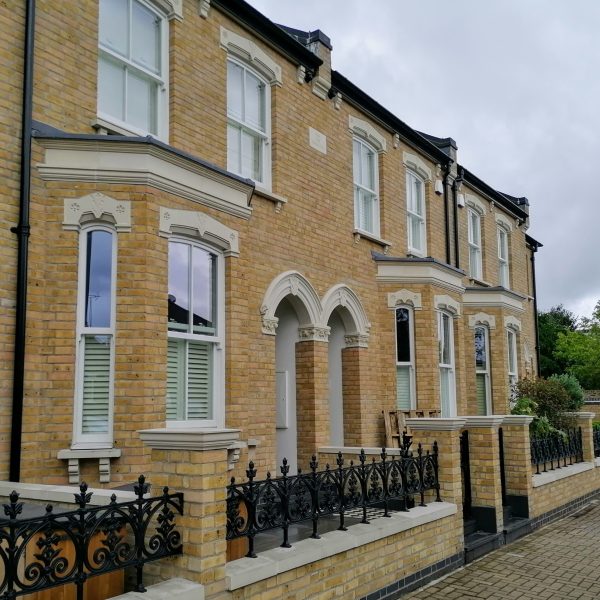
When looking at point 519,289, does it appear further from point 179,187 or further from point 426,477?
point 179,187

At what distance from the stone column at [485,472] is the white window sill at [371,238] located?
404cm

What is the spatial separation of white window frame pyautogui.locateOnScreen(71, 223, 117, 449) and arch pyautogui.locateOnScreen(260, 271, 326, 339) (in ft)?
9.26

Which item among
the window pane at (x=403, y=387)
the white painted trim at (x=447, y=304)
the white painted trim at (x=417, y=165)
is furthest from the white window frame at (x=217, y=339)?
the white painted trim at (x=417, y=165)

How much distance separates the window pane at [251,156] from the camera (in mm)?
9555

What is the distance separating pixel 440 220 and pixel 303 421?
6.73 m

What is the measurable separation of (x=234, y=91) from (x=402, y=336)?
5350 mm

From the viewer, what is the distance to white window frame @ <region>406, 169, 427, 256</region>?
13477mm

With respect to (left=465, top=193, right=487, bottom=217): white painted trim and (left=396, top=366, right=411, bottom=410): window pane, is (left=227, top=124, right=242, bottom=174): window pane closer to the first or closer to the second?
(left=396, top=366, right=411, bottom=410): window pane

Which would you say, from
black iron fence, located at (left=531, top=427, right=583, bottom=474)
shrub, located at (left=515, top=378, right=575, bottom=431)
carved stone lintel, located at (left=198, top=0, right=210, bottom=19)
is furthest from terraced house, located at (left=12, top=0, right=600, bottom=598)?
shrub, located at (left=515, top=378, right=575, bottom=431)

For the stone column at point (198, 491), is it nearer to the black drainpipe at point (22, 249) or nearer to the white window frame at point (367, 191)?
the black drainpipe at point (22, 249)

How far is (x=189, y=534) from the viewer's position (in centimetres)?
450

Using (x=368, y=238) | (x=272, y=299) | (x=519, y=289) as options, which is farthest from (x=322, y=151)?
(x=519, y=289)

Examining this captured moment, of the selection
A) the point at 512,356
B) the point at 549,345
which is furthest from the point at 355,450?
the point at 549,345

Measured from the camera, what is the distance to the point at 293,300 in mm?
10078
